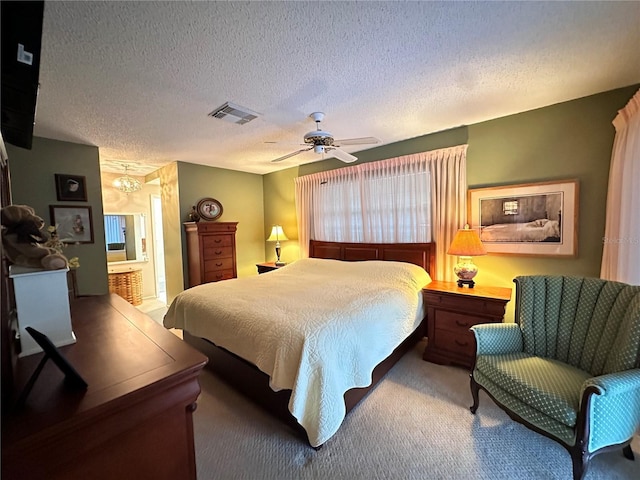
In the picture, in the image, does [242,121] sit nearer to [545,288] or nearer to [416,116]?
[416,116]

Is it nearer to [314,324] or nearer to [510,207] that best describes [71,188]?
[314,324]

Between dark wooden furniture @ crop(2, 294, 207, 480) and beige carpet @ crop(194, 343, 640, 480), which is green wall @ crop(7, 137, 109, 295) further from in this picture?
dark wooden furniture @ crop(2, 294, 207, 480)

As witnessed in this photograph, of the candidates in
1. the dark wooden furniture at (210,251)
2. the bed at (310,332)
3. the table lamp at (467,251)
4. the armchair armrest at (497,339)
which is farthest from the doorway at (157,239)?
the armchair armrest at (497,339)

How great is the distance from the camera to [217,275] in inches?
172

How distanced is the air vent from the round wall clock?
217 centimetres

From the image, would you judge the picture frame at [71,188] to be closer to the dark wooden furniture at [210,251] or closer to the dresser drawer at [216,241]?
the dark wooden furniture at [210,251]

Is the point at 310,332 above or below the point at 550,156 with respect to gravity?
below

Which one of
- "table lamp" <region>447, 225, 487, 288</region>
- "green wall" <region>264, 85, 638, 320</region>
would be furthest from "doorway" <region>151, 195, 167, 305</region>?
"table lamp" <region>447, 225, 487, 288</region>

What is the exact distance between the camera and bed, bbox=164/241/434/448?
165 cm

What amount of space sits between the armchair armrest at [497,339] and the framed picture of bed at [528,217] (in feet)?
3.73

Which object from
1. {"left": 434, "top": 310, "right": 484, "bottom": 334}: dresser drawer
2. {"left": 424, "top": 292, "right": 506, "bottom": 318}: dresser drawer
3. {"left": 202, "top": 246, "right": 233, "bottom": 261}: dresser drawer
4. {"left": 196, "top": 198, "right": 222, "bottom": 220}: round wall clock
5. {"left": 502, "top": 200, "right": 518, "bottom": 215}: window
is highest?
{"left": 196, "top": 198, "right": 222, "bottom": 220}: round wall clock

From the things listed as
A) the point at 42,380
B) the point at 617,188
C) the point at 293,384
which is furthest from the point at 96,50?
the point at 617,188

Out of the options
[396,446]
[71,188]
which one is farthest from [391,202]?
[71,188]

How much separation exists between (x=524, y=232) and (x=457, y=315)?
1.11 metres
